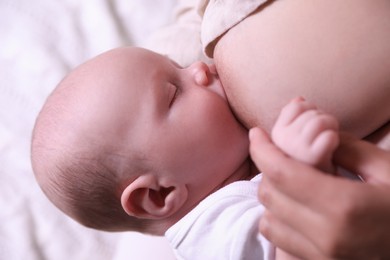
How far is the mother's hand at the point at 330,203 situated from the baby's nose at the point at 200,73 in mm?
341

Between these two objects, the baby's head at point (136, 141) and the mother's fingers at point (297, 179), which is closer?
the mother's fingers at point (297, 179)

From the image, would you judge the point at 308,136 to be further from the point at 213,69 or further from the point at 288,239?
the point at 213,69

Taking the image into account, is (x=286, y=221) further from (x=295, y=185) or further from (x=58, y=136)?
(x=58, y=136)

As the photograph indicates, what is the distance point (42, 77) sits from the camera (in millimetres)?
1486

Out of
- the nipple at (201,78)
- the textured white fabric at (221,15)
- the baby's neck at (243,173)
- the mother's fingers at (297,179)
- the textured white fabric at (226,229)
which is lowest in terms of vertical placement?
the baby's neck at (243,173)

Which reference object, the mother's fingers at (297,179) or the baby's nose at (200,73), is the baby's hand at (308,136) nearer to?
the mother's fingers at (297,179)

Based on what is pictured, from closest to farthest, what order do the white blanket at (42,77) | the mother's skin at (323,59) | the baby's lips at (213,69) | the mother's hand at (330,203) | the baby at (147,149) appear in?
1. the mother's hand at (330,203)
2. the mother's skin at (323,59)
3. the baby at (147,149)
4. the baby's lips at (213,69)
5. the white blanket at (42,77)

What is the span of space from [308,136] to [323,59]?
237 millimetres

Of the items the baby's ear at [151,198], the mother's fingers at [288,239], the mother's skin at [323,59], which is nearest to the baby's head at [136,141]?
the baby's ear at [151,198]

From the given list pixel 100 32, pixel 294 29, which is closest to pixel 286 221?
pixel 294 29

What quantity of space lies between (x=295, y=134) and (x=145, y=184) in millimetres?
350

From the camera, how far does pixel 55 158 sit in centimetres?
87

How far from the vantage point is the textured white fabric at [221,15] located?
2.64 feet

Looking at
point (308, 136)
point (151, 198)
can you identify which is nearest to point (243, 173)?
point (151, 198)
